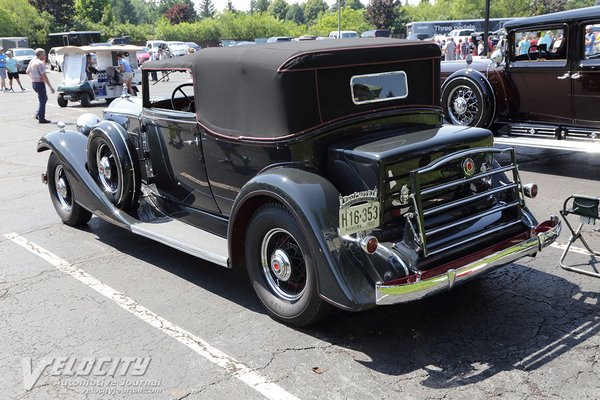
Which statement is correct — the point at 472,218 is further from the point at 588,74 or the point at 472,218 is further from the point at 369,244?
the point at 588,74

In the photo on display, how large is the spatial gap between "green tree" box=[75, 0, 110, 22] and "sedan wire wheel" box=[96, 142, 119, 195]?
245ft

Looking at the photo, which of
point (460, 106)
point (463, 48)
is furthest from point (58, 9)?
point (460, 106)

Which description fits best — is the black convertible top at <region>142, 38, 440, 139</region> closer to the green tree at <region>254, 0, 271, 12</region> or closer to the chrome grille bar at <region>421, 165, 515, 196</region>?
the chrome grille bar at <region>421, 165, 515, 196</region>


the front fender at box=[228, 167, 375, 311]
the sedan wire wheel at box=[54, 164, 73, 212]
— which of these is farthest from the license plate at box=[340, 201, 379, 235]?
the sedan wire wheel at box=[54, 164, 73, 212]

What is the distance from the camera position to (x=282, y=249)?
3.99m

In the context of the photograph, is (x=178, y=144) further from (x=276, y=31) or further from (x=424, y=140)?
(x=276, y=31)

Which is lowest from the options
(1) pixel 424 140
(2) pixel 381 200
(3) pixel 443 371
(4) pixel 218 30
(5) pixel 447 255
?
(3) pixel 443 371

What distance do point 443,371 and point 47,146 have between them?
4907mm

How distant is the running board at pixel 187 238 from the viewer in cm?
439

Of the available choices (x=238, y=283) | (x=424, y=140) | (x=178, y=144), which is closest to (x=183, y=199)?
(x=178, y=144)

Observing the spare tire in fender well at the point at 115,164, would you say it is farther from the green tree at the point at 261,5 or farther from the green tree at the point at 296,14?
the green tree at the point at 261,5

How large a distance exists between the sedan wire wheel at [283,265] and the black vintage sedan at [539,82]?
5818 millimetres

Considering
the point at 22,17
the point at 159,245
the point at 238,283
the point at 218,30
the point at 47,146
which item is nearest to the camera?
the point at 238,283

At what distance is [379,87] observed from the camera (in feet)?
14.8
